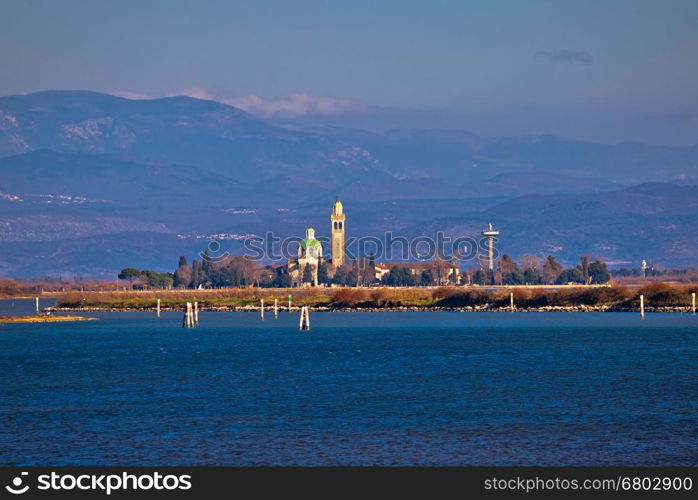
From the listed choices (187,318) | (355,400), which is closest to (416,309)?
(187,318)

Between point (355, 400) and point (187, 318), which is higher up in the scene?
point (187, 318)

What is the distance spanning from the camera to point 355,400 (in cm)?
5447

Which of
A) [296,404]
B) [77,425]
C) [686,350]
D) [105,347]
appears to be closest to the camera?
[77,425]

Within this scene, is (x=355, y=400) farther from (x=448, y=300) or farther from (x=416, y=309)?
(x=448, y=300)

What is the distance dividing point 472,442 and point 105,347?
54.4 meters

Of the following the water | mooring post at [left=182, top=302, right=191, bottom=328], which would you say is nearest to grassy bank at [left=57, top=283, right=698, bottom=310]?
mooring post at [left=182, top=302, right=191, bottom=328]

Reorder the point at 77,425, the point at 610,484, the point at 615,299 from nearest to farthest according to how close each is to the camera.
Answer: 1. the point at 610,484
2. the point at 77,425
3. the point at 615,299

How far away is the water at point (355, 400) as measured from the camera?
40.5m

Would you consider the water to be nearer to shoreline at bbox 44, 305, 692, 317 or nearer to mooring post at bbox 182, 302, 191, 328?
mooring post at bbox 182, 302, 191, 328

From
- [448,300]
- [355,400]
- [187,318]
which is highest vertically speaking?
[448,300]

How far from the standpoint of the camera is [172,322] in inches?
5492

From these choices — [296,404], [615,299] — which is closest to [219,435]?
[296,404]

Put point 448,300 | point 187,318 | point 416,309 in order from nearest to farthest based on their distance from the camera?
point 187,318 → point 416,309 → point 448,300

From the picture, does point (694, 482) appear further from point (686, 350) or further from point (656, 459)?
point (686, 350)
